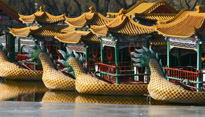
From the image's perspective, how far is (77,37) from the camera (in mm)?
31891

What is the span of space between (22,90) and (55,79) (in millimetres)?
1989

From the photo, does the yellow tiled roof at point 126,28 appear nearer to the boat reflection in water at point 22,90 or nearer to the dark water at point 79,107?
the dark water at point 79,107

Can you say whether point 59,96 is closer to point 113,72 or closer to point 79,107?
point 113,72

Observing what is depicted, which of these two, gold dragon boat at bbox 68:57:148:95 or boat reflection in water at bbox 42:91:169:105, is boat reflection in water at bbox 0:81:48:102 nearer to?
boat reflection in water at bbox 42:91:169:105

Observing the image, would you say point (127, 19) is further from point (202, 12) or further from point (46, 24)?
point (46, 24)

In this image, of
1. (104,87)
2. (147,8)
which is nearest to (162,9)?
(147,8)

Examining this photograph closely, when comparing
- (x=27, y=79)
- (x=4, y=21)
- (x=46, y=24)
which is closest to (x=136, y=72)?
(x=27, y=79)

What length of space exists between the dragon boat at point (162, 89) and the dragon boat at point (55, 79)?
15.5 feet

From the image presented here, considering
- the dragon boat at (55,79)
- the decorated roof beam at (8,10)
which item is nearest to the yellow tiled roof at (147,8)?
the dragon boat at (55,79)

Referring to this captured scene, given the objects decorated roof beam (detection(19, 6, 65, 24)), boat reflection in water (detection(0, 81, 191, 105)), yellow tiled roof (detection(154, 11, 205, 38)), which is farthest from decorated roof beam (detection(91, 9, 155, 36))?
decorated roof beam (detection(19, 6, 65, 24))

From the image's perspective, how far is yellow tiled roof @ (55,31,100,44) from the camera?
30453 millimetres

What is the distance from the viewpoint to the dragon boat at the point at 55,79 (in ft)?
91.4

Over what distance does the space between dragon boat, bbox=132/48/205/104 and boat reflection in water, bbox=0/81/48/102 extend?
17.5ft

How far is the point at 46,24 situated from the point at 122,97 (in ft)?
39.1
